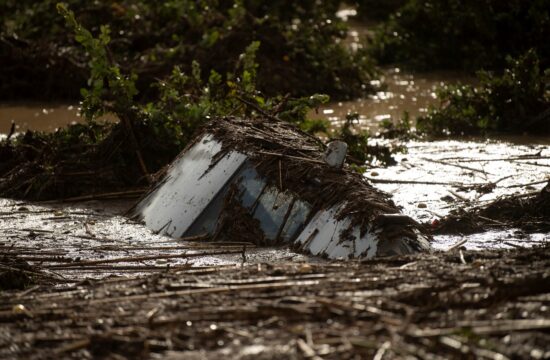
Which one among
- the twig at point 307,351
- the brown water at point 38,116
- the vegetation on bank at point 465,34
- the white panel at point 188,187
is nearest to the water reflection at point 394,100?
the vegetation on bank at point 465,34

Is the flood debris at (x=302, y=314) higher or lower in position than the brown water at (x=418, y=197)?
lower

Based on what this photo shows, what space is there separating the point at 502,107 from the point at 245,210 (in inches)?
205

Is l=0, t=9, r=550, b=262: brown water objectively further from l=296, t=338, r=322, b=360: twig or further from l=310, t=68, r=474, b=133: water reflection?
l=296, t=338, r=322, b=360: twig

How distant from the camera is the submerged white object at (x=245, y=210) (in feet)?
19.6

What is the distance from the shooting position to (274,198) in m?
6.73

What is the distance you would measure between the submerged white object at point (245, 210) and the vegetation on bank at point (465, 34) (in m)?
7.45

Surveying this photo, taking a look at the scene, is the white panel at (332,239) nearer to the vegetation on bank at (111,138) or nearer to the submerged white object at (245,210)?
the submerged white object at (245,210)

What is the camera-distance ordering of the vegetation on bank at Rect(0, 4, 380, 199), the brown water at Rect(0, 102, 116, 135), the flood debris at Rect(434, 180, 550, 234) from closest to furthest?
the flood debris at Rect(434, 180, 550, 234), the vegetation on bank at Rect(0, 4, 380, 199), the brown water at Rect(0, 102, 116, 135)

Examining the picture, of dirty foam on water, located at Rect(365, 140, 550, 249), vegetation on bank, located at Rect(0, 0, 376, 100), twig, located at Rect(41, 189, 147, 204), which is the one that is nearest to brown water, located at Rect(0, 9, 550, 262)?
dirty foam on water, located at Rect(365, 140, 550, 249)

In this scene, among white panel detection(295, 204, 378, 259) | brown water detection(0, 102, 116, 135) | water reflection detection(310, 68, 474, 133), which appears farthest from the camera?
water reflection detection(310, 68, 474, 133)

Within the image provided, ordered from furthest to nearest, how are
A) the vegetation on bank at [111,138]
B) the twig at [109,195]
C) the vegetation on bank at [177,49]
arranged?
the vegetation on bank at [177,49] < the vegetation on bank at [111,138] < the twig at [109,195]

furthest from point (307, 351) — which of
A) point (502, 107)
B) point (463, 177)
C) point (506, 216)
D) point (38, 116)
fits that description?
point (38, 116)

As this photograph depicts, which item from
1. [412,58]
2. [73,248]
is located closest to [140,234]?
[73,248]

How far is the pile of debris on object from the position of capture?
6012 mm
